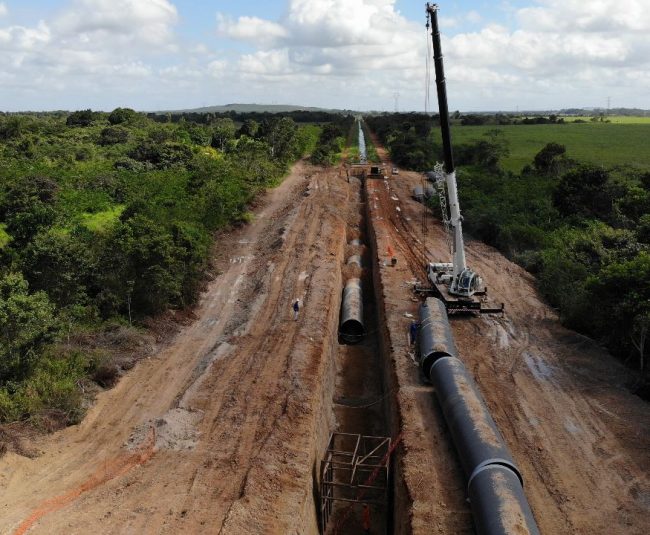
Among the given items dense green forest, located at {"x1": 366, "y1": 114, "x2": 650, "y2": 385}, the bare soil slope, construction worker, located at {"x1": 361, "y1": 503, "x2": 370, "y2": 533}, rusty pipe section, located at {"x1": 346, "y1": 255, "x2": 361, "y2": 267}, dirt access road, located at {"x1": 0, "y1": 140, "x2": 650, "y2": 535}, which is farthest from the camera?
rusty pipe section, located at {"x1": 346, "y1": 255, "x2": 361, "y2": 267}

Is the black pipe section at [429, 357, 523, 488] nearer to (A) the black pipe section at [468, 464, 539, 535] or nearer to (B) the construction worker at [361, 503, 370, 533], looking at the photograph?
(A) the black pipe section at [468, 464, 539, 535]

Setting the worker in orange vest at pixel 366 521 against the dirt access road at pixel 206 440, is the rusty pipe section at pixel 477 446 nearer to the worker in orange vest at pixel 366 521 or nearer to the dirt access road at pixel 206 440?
the worker in orange vest at pixel 366 521

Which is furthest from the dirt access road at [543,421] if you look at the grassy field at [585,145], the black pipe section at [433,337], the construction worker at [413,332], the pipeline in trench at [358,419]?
the grassy field at [585,145]

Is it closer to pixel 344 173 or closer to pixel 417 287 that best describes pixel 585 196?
pixel 417 287

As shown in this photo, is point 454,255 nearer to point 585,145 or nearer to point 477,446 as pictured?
point 477,446

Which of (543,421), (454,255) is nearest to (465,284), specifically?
(454,255)

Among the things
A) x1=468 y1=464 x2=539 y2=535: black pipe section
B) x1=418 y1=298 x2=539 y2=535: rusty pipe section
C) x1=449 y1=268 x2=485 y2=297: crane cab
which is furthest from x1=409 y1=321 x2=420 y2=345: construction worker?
x1=468 y1=464 x2=539 y2=535: black pipe section

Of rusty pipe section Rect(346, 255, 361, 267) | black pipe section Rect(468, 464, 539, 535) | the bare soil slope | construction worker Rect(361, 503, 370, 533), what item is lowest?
construction worker Rect(361, 503, 370, 533)
